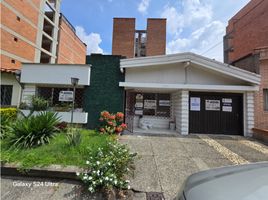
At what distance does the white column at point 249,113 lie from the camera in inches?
313

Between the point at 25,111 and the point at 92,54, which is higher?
the point at 92,54

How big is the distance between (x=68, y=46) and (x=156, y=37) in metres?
16.1

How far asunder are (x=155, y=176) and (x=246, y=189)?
8.51ft

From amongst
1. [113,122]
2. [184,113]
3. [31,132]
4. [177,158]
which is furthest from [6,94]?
[177,158]

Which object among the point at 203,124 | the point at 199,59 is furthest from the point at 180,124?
the point at 199,59

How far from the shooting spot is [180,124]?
27.4 ft

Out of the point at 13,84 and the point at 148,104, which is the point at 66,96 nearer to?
the point at 148,104

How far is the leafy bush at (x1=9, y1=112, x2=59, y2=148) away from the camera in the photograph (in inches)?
183

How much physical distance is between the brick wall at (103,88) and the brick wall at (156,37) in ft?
60.6

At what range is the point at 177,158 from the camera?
4805mm

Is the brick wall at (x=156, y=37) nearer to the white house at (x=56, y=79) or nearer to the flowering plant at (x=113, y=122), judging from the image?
the white house at (x=56, y=79)

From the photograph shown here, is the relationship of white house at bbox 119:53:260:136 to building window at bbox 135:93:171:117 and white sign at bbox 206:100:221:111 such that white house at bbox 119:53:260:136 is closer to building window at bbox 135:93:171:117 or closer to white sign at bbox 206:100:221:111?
white sign at bbox 206:100:221:111

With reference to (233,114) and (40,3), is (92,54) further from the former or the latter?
(40,3)

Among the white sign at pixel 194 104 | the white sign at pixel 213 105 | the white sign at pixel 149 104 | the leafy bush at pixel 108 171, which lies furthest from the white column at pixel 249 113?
the leafy bush at pixel 108 171
